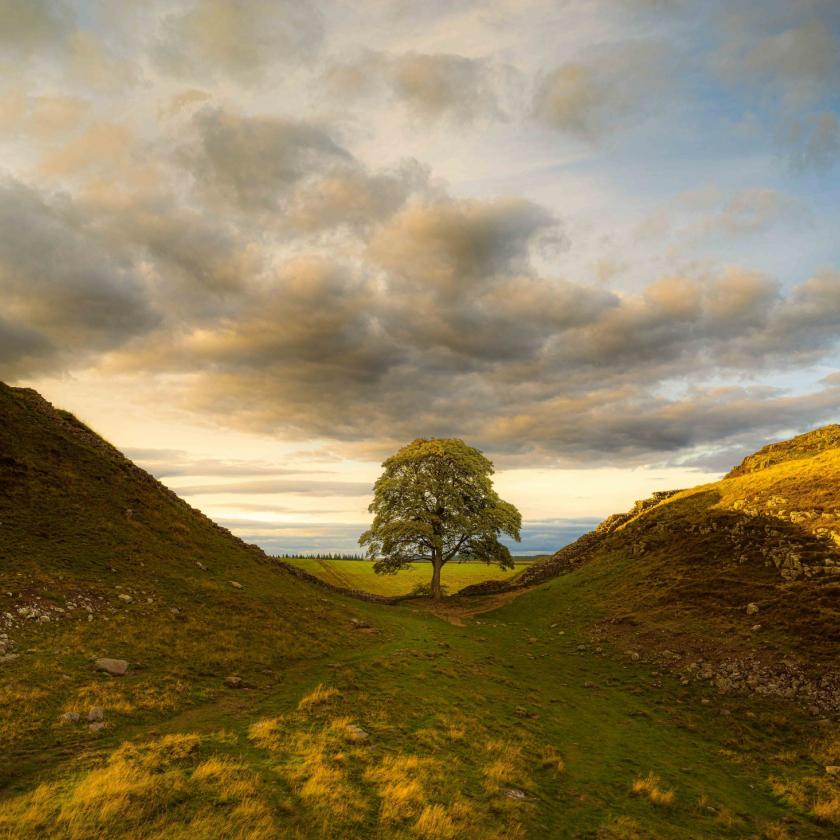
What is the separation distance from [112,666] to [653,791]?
17.4m

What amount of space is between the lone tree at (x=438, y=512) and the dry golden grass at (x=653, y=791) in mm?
34204

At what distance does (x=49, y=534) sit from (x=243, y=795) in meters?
23.7

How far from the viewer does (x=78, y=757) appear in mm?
11258

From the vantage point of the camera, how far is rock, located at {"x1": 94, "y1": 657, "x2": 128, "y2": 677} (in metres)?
16.6

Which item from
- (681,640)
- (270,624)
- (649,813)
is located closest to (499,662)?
(681,640)

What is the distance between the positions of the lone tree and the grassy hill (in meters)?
10.7

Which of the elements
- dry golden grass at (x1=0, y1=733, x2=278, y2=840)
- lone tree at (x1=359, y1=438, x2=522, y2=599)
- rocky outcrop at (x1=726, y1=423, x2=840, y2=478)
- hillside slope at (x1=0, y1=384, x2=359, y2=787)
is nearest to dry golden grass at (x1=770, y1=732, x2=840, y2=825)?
dry golden grass at (x1=0, y1=733, x2=278, y2=840)

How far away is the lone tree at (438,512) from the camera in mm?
48812

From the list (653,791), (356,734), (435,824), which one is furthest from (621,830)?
(356,734)

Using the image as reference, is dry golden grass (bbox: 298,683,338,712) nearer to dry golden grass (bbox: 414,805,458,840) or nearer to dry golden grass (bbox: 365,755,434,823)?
dry golden grass (bbox: 365,755,434,823)

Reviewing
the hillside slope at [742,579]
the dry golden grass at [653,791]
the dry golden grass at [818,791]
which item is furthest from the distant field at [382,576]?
the dry golden grass at [653,791]

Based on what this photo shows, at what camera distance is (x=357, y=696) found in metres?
17.1

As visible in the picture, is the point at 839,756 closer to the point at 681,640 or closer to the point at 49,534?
the point at 681,640

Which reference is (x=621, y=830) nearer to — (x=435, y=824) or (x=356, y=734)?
(x=435, y=824)
